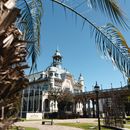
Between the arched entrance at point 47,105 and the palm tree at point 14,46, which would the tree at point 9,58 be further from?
the arched entrance at point 47,105

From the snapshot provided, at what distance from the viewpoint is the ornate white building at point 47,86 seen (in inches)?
2482

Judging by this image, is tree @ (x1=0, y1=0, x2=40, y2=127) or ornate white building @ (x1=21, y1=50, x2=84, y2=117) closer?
tree @ (x1=0, y1=0, x2=40, y2=127)

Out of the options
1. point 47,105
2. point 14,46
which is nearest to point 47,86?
point 47,105

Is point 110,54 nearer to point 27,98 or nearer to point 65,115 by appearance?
point 65,115

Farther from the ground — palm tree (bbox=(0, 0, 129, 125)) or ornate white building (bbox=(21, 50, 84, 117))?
ornate white building (bbox=(21, 50, 84, 117))

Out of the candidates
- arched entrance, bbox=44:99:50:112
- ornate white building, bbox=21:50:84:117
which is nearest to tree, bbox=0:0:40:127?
ornate white building, bbox=21:50:84:117

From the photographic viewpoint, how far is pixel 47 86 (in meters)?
69.4

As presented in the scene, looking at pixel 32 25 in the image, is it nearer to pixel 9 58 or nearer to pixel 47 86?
pixel 9 58

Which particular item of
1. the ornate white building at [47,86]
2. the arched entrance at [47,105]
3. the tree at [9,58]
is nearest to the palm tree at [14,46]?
the tree at [9,58]

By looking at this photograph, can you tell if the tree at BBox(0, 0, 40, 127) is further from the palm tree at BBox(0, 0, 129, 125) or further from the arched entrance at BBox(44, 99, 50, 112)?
the arched entrance at BBox(44, 99, 50, 112)

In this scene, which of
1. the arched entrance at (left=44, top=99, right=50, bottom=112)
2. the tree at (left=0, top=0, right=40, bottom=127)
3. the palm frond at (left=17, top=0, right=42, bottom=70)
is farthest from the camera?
the arched entrance at (left=44, top=99, right=50, bottom=112)

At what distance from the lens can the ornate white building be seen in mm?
63031

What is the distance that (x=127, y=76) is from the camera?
4.29 m

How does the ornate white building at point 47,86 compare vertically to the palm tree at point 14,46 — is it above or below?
above
